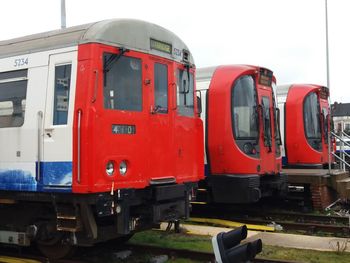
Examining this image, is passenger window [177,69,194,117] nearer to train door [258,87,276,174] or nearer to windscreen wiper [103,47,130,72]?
windscreen wiper [103,47,130,72]

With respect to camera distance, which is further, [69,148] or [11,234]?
[11,234]

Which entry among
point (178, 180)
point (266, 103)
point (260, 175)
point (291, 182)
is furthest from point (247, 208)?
point (178, 180)

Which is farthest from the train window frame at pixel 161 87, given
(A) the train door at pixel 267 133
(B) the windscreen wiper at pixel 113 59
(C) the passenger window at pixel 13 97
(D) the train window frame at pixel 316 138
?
(D) the train window frame at pixel 316 138

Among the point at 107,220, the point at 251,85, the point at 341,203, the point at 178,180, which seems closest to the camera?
the point at 107,220

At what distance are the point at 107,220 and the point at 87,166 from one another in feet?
3.84

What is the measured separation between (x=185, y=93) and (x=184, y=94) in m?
0.04

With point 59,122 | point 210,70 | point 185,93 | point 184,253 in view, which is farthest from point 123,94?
point 210,70

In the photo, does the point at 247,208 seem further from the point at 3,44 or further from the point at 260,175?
the point at 3,44

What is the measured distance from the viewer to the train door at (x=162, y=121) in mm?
7316

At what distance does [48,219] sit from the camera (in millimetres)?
7227

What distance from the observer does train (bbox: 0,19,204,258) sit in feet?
21.2

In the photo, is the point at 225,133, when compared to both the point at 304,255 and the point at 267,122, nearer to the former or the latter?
the point at 267,122

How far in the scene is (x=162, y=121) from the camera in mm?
7480

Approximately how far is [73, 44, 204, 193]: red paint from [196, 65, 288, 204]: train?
2775 mm
